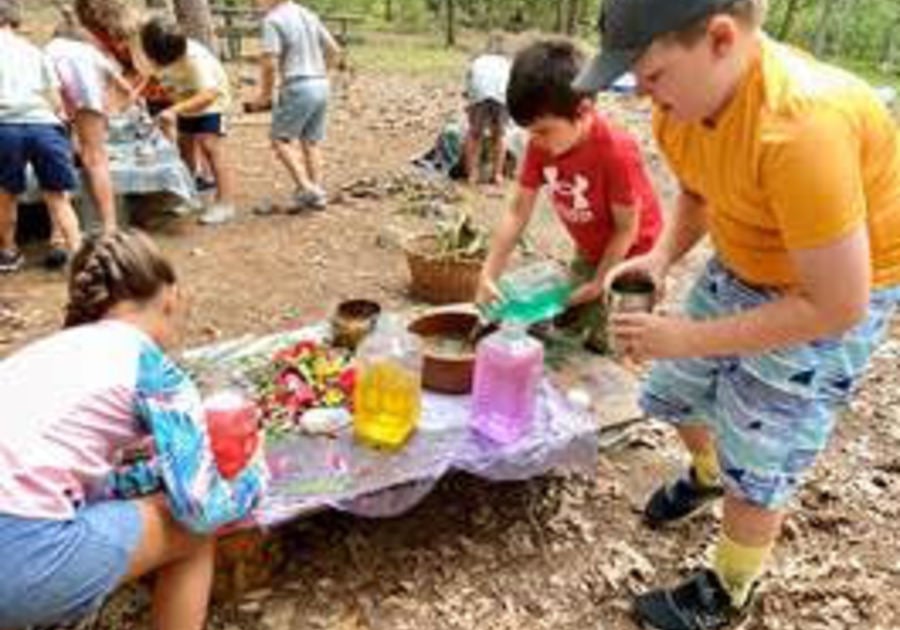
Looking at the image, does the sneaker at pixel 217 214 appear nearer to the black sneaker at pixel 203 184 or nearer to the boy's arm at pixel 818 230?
the black sneaker at pixel 203 184

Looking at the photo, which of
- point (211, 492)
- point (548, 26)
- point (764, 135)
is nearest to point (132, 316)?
point (211, 492)

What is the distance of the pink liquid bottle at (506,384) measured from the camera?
3.04 m

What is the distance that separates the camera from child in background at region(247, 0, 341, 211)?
643 cm

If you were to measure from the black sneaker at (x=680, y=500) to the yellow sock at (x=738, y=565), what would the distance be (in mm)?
513

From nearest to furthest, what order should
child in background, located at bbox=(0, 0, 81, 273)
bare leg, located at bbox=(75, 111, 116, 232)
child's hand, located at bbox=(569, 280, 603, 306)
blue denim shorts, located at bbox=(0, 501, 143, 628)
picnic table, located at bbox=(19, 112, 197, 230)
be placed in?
blue denim shorts, located at bbox=(0, 501, 143, 628)
child's hand, located at bbox=(569, 280, 603, 306)
child in background, located at bbox=(0, 0, 81, 273)
bare leg, located at bbox=(75, 111, 116, 232)
picnic table, located at bbox=(19, 112, 197, 230)

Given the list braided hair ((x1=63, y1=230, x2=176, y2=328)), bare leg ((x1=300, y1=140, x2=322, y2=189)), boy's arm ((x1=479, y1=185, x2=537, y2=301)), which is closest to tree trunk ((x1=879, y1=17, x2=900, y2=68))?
bare leg ((x1=300, y1=140, x2=322, y2=189))

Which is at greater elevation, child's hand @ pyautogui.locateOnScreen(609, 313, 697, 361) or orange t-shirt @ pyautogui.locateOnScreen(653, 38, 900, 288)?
orange t-shirt @ pyautogui.locateOnScreen(653, 38, 900, 288)

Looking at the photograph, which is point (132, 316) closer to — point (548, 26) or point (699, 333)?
point (699, 333)

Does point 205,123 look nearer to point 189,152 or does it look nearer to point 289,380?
point 189,152

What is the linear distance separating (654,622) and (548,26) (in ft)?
64.2

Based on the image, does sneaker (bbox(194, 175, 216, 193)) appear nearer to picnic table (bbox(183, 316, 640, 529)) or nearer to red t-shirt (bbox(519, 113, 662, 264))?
picnic table (bbox(183, 316, 640, 529))

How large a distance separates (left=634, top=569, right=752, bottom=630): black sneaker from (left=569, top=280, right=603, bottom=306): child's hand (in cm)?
118

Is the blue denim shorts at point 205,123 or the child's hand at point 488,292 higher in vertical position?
the child's hand at point 488,292

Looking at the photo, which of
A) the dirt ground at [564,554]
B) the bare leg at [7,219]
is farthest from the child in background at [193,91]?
the dirt ground at [564,554]
